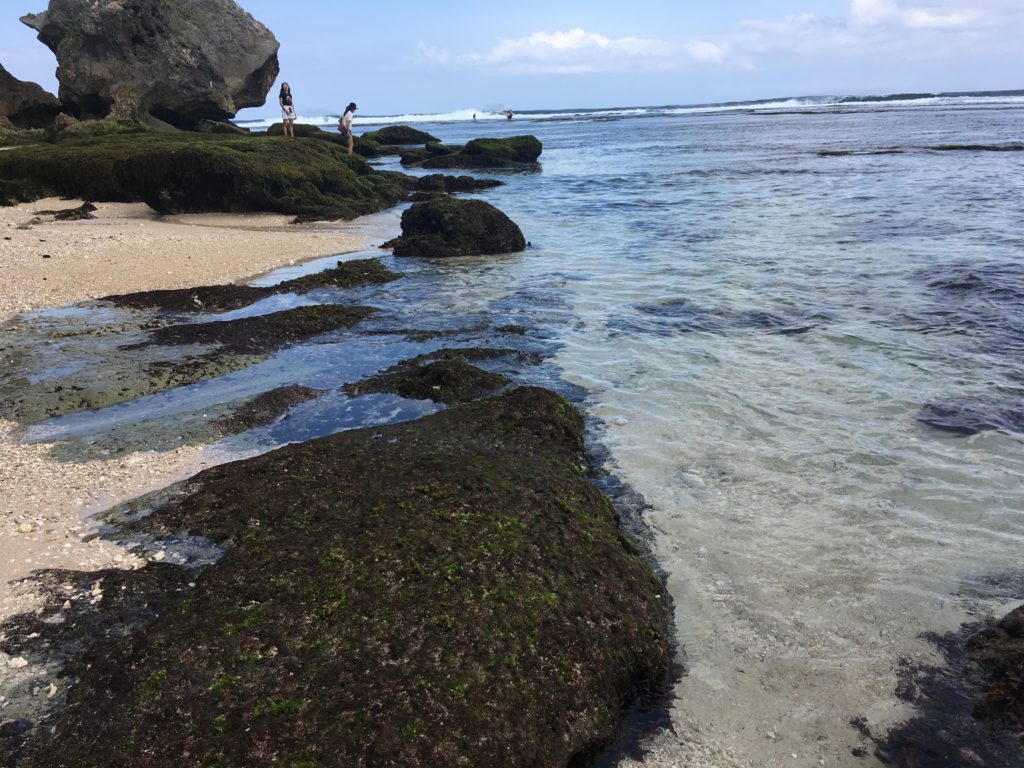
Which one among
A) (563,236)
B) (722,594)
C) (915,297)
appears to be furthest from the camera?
(563,236)

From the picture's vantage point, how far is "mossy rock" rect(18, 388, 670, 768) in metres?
2.76

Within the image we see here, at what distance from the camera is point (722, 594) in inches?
174

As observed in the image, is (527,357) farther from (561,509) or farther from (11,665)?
(11,665)

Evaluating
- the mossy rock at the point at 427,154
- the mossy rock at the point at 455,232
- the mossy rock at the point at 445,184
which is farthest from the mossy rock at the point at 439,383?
the mossy rock at the point at 427,154

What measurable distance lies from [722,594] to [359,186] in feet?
68.6

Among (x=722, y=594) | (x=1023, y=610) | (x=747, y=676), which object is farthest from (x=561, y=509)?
(x=1023, y=610)

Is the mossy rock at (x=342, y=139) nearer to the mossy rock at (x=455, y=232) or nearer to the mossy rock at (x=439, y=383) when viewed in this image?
the mossy rock at (x=455, y=232)

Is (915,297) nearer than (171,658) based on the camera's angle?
No

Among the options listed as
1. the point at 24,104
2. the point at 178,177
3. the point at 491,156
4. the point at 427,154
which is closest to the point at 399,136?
the point at 427,154

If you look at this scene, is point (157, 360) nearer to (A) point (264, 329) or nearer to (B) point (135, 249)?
(A) point (264, 329)

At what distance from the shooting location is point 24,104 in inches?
1307

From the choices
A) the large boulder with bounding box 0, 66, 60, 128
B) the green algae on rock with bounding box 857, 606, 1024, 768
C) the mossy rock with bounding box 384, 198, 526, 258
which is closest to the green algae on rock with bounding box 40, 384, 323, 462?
the green algae on rock with bounding box 857, 606, 1024, 768

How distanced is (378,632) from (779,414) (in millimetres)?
5142

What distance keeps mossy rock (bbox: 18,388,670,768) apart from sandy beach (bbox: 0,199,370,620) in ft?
2.01
